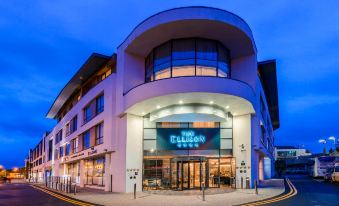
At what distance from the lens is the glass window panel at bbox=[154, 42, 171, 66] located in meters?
26.1

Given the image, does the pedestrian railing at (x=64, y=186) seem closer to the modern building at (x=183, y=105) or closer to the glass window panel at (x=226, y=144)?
the modern building at (x=183, y=105)

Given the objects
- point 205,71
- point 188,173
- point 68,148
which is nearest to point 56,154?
point 68,148

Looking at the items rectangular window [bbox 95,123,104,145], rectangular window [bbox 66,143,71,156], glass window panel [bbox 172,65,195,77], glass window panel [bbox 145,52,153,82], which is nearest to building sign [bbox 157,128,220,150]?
glass window panel [bbox 145,52,153,82]

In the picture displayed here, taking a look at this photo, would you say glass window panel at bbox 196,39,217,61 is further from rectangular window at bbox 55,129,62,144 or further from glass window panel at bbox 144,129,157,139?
rectangular window at bbox 55,129,62,144

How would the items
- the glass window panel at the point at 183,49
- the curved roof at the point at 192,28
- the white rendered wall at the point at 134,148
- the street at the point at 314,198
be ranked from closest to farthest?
the street at the point at 314,198
the curved roof at the point at 192,28
the glass window panel at the point at 183,49
the white rendered wall at the point at 134,148

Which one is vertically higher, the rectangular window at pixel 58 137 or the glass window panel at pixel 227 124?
the glass window panel at pixel 227 124

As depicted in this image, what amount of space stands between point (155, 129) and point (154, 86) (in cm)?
494

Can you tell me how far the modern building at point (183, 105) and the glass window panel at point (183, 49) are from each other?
69mm

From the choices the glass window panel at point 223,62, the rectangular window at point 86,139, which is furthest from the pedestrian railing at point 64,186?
the glass window panel at point 223,62

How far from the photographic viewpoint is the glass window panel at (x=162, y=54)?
85.6 feet

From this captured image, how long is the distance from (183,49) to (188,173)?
29.0ft

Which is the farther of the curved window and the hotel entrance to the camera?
the hotel entrance

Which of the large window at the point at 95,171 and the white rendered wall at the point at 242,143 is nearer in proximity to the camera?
the white rendered wall at the point at 242,143

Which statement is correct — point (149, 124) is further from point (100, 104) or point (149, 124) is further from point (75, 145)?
point (75, 145)
